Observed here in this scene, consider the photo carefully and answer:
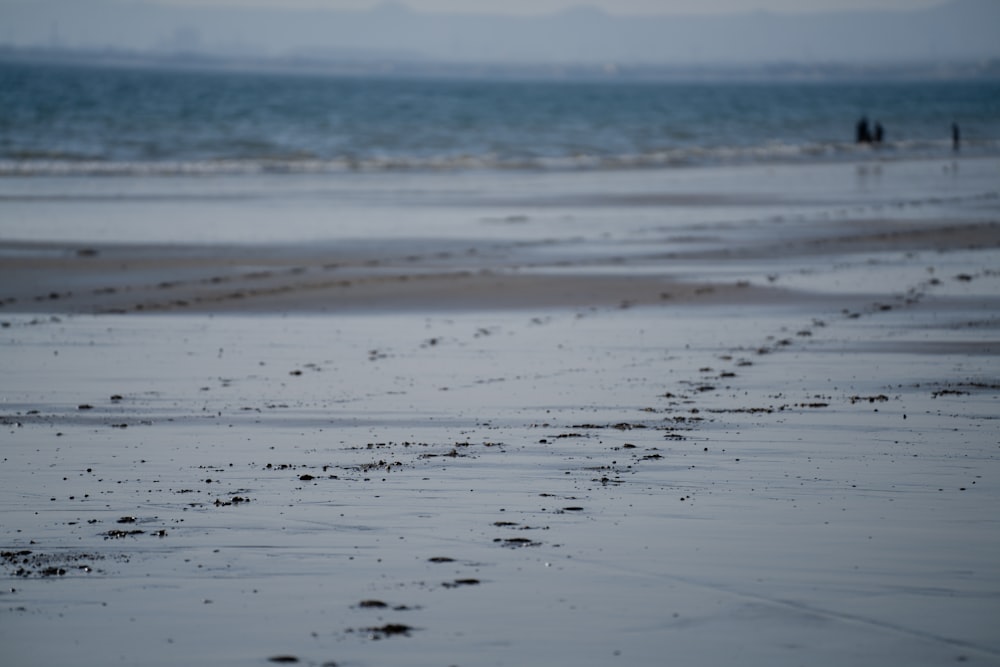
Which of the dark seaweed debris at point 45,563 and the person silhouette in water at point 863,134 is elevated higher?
the person silhouette in water at point 863,134

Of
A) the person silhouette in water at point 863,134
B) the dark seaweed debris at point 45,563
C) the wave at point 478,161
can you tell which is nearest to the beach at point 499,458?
the dark seaweed debris at point 45,563

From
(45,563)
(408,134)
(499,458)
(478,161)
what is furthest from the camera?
(408,134)

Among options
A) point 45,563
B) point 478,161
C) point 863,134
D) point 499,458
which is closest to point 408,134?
point 478,161

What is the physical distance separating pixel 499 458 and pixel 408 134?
174 ft

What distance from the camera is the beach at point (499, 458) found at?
5.80 metres

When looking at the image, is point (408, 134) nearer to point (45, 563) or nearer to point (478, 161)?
point (478, 161)

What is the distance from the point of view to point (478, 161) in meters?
45.5

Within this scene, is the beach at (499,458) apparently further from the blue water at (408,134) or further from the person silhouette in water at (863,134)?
the person silhouette in water at (863,134)

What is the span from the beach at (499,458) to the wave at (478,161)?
19.8 metres

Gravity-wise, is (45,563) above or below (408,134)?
below

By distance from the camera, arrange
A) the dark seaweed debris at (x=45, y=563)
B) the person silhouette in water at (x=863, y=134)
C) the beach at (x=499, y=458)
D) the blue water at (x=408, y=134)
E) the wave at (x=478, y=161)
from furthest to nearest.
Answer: the person silhouette in water at (x=863, y=134) < the blue water at (x=408, y=134) < the wave at (x=478, y=161) < the dark seaweed debris at (x=45, y=563) < the beach at (x=499, y=458)

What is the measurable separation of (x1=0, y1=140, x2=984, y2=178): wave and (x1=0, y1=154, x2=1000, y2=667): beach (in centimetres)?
1982

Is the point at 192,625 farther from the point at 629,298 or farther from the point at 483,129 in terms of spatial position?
the point at 483,129

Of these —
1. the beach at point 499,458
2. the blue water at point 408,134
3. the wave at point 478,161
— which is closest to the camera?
A: the beach at point 499,458
